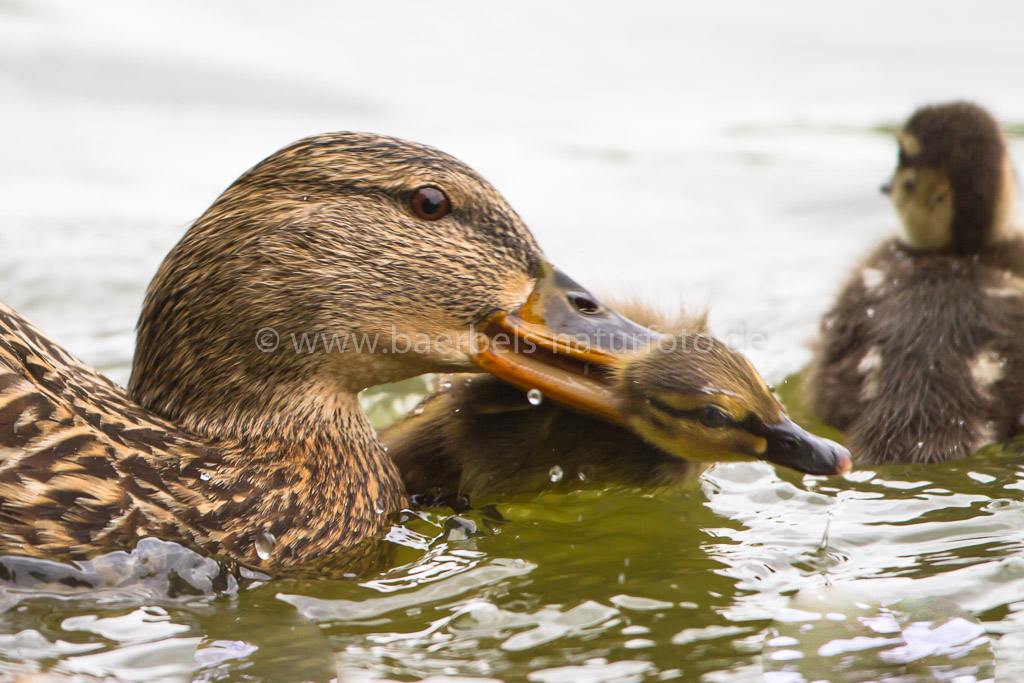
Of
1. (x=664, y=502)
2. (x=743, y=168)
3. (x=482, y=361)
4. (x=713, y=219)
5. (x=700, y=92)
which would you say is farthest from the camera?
(x=700, y=92)

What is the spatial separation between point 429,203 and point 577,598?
1052 mm

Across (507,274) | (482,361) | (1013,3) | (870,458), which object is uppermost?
(1013,3)

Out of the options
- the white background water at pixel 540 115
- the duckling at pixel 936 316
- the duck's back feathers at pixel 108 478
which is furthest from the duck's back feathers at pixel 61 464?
the white background water at pixel 540 115

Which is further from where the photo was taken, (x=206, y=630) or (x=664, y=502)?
(x=664, y=502)

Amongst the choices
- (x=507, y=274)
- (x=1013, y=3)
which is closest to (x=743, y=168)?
(x=1013, y=3)

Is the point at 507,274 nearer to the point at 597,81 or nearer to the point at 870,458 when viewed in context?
the point at 870,458

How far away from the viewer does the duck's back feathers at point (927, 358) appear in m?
3.89

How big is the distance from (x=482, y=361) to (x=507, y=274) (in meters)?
0.23

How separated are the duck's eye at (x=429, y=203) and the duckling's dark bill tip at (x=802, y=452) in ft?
3.26

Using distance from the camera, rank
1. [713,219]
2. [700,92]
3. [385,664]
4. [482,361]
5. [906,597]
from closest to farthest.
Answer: [385,664] → [906,597] → [482,361] → [713,219] → [700,92]

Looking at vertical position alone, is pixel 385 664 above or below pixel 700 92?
below

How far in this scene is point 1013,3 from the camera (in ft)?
29.0

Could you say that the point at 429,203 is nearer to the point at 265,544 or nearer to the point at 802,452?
the point at 265,544

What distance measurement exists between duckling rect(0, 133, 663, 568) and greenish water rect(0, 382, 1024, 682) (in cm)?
29
